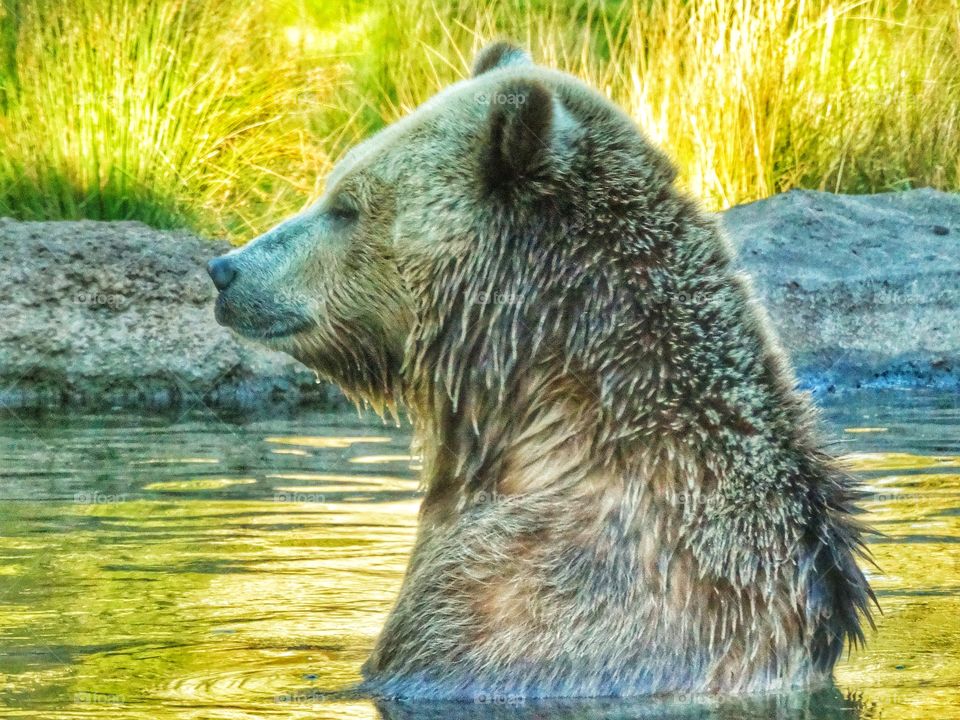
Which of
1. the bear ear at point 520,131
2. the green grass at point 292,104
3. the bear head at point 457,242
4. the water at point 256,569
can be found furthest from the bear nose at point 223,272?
the green grass at point 292,104

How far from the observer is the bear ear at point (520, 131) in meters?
4.42

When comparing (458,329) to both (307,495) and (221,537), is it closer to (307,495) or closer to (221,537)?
(221,537)

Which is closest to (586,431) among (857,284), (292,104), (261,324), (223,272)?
(261,324)

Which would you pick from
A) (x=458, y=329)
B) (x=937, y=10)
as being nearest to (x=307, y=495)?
(x=458, y=329)

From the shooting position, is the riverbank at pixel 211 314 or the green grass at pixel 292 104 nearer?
the riverbank at pixel 211 314

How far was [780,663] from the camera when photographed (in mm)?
4398

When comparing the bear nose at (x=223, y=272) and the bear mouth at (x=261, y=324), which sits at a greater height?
the bear nose at (x=223, y=272)

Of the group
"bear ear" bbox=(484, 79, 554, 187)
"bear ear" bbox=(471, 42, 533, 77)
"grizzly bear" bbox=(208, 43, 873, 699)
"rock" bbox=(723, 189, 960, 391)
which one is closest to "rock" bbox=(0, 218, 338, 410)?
"rock" bbox=(723, 189, 960, 391)

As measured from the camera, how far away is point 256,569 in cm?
654

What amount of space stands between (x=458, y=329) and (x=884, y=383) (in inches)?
320

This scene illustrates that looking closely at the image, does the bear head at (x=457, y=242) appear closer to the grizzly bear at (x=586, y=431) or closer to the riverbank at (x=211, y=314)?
the grizzly bear at (x=586, y=431)

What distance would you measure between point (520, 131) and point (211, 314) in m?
7.96

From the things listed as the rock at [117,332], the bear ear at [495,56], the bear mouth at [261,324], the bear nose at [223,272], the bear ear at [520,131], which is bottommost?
the rock at [117,332]

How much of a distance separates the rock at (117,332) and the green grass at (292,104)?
62.0 inches
